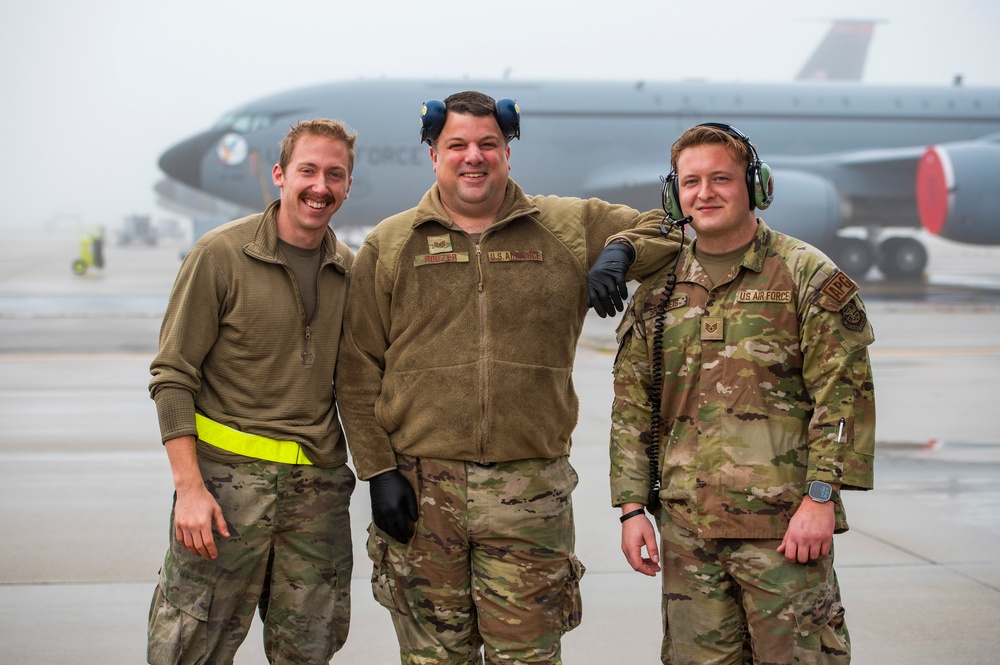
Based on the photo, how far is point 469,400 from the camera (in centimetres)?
288

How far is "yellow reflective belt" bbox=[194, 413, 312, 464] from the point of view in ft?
9.68

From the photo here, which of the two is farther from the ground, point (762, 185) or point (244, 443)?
point (762, 185)

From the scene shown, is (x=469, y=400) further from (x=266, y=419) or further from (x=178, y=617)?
(x=178, y=617)

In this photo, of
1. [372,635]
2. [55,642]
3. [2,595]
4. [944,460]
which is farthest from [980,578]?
[2,595]

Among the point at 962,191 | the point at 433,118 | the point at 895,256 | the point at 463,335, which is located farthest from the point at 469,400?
the point at 895,256

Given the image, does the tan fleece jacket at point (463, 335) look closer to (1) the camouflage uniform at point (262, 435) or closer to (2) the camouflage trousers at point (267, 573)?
(1) the camouflage uniform at point (262, 435)

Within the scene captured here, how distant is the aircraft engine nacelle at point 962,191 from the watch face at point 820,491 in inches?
733

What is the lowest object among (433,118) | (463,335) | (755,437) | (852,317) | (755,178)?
(755,437)

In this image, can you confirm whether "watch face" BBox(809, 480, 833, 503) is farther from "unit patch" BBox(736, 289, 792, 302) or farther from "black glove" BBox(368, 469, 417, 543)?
"black glove" BBox(368, 469, 417, 543)

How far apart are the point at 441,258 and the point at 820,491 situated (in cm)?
128

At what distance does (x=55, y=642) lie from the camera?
388cm

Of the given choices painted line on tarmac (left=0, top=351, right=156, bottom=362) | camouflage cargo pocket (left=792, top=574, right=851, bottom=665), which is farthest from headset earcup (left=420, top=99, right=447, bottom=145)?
painted line on tarmac (left=0, top=351, right=156, bottom=362)

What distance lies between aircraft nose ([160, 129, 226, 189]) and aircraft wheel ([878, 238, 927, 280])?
16.2m

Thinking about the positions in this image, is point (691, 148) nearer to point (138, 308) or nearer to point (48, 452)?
point (48, 452)
